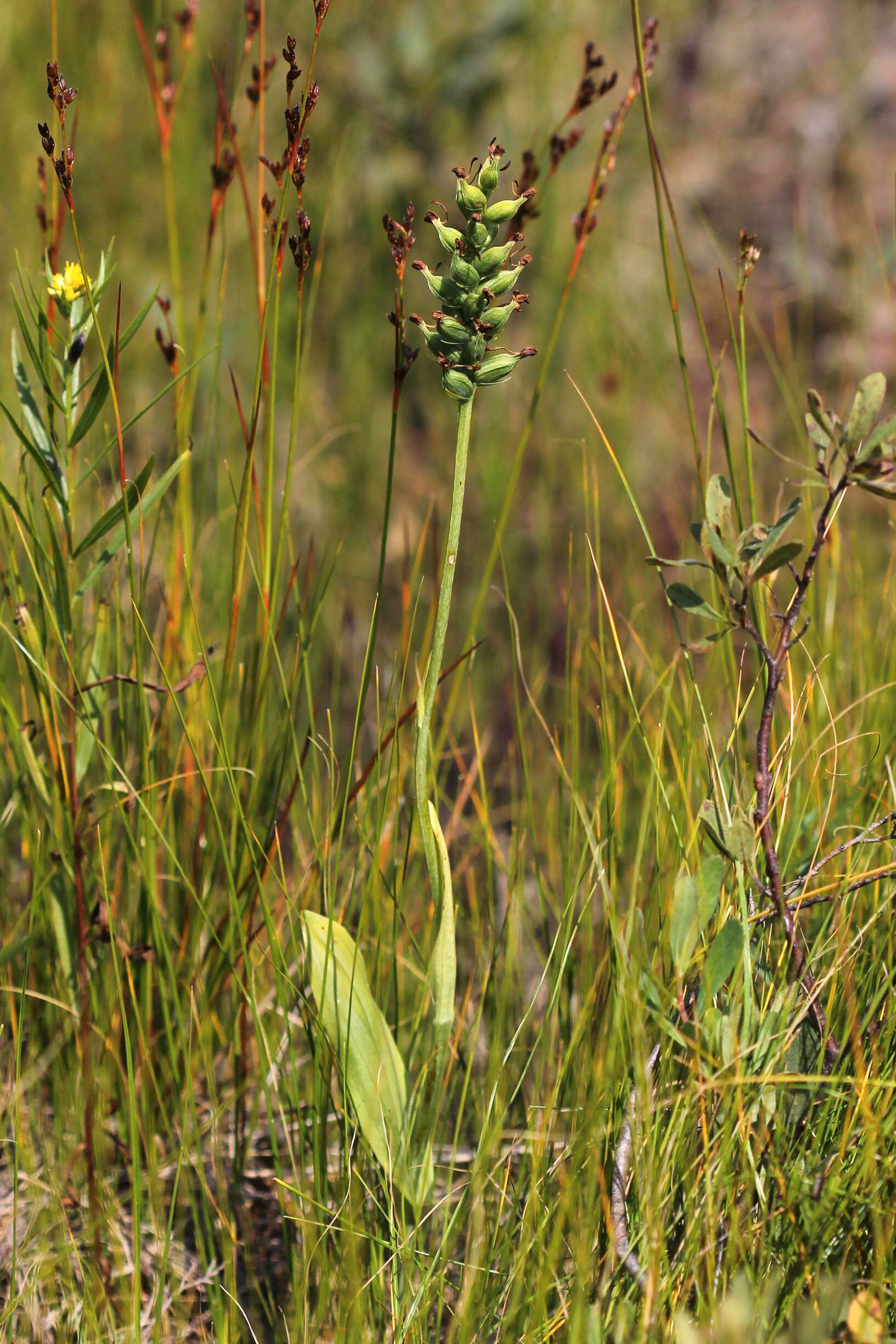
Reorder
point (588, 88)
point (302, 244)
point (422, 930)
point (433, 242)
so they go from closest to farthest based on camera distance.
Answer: point (302, 244)
point (588, 88)
point (422, 930)
point (433, 242)

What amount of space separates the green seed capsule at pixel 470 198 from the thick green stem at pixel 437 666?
0.48 ft

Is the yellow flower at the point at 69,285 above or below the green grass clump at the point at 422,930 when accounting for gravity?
above

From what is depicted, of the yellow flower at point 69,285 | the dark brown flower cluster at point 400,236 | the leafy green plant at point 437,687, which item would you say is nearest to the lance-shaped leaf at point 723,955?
the leafy green plant at point 437,687

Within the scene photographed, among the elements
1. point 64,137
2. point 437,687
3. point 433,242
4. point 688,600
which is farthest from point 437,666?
point 433,242

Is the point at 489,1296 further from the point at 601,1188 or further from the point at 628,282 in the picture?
the point at 628,282

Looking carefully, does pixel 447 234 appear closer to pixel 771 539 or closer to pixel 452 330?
pixel 452 330

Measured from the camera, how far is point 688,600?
3.10 ft

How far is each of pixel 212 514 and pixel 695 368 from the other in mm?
1713

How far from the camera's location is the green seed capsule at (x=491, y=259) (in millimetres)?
862

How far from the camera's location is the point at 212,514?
7.32ft

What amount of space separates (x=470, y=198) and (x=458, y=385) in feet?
0.46

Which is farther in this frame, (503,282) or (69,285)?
(69,285)

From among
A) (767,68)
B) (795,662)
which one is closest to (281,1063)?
(795,662)

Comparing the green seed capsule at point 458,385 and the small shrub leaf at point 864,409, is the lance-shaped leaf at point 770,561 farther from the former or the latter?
the green seed capsule at point 458,385
